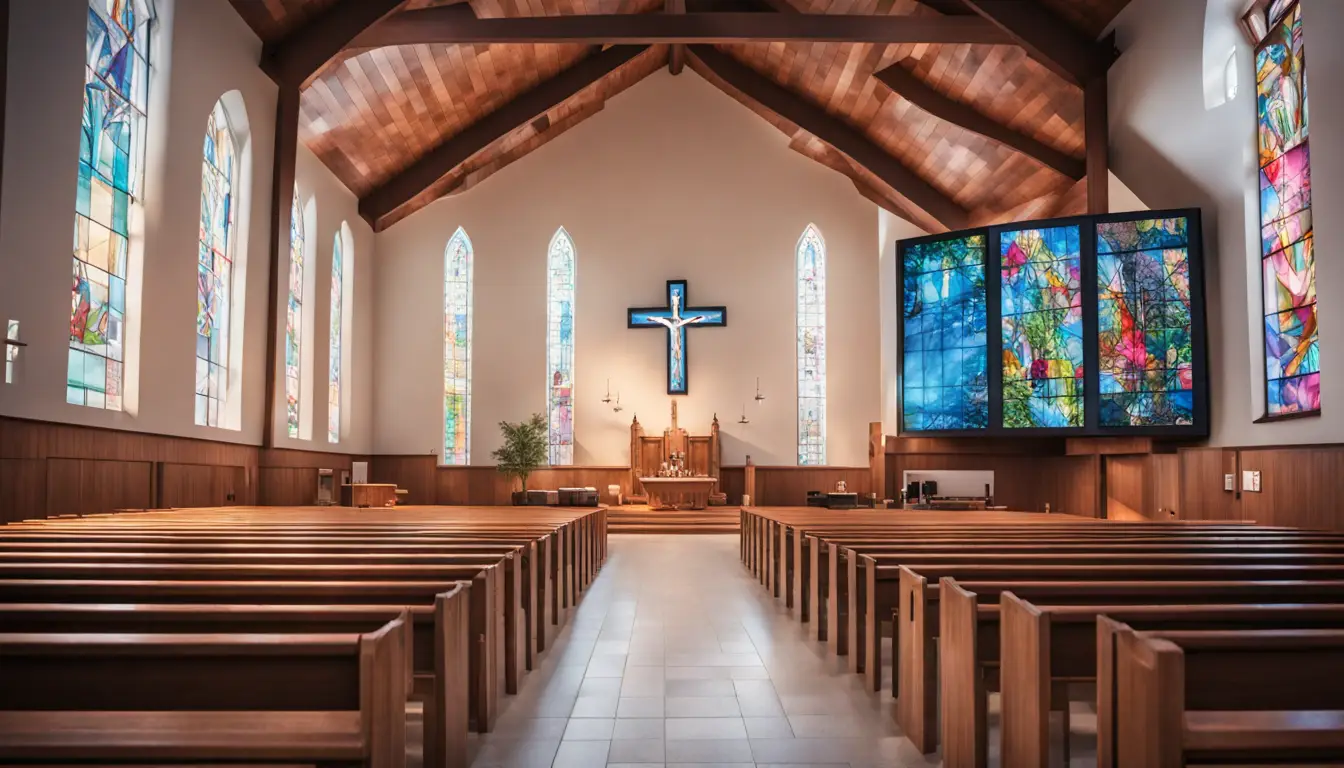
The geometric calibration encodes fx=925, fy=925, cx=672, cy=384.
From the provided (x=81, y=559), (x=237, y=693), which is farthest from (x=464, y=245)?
(x=237, y=693)

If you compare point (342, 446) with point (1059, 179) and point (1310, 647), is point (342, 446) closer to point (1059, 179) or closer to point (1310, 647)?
point (1059, 179)

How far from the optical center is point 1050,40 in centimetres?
952

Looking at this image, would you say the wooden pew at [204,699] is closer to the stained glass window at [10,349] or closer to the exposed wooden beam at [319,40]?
the stained glass window at [10,349]

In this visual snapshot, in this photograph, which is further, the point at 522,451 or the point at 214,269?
the point at 522,451

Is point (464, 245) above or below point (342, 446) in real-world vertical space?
above

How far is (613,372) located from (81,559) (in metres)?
12.6

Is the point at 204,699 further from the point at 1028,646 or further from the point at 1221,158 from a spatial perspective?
the point at 1221,158

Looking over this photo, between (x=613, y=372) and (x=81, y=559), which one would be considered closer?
(x=81, y=559)

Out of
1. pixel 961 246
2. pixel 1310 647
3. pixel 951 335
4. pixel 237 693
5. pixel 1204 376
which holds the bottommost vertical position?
pixel 237 693

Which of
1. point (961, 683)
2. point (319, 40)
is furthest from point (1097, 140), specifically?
point (961, 683)

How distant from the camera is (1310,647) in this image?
171 cm

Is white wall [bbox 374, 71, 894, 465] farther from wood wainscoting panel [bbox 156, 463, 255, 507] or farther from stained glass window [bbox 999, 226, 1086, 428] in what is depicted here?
wood wainscoting panel [bbox 156, 463, 255, 507]

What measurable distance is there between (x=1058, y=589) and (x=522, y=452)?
1233 centimetres

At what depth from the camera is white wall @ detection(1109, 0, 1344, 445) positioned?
6.46 metres
